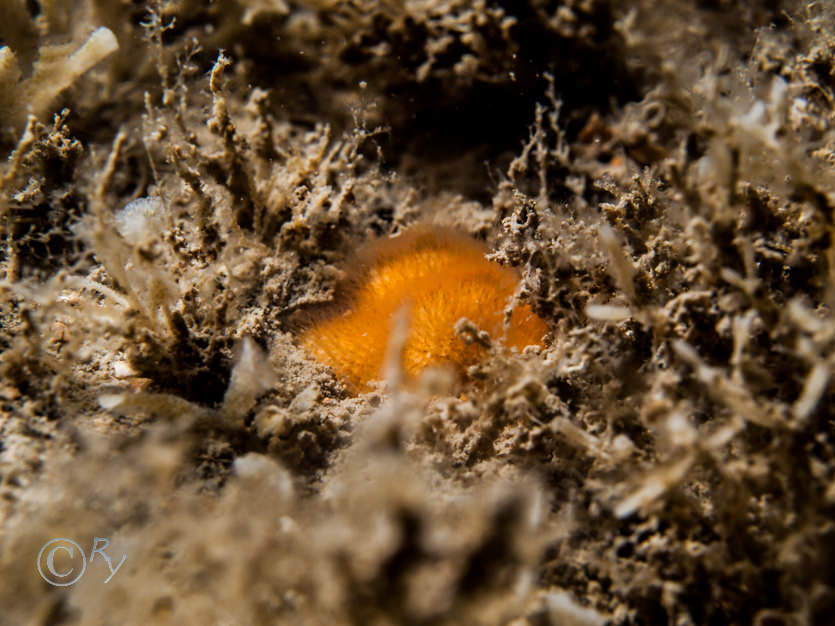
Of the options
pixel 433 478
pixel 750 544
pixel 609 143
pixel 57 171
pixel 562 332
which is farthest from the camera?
pixel 609 143

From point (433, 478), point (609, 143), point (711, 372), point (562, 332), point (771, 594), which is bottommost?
point (433, 478)

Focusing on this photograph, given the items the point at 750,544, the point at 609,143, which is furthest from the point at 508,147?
the point at 750,544

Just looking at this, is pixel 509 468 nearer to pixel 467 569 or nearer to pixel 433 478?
pixel 433 478

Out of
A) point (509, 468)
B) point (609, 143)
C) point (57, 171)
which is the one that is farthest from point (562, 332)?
point (57, 171)

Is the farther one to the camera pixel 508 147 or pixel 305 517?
pixel 508 147

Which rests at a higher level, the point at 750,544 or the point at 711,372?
the point at 711,372

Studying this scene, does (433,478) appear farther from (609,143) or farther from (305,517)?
(609,143)

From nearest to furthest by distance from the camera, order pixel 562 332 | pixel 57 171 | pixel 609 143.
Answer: pixel 562 332 → pixel 57 171 → pixel 609 143
